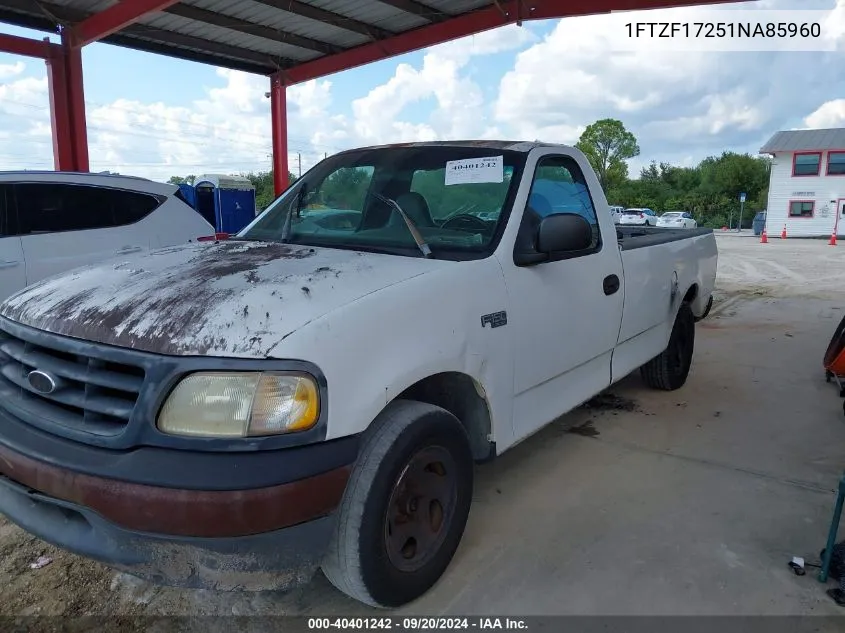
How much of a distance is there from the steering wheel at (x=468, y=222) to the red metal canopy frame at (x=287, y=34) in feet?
24.4

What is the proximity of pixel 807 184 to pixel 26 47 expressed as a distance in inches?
1575

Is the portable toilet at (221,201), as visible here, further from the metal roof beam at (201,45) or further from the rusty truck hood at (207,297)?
the rusty truck hood at (207,297)

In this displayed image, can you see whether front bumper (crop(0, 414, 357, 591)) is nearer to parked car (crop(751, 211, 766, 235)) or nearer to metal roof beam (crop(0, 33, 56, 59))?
metal roof beam (crop(0, 33, 56, 59))

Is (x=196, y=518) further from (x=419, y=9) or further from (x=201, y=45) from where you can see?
(x=201, y=45)

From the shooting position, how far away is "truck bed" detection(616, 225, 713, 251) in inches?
164

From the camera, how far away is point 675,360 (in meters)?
5.16

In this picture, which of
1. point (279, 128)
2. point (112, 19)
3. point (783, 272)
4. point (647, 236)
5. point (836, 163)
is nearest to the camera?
point (647, 236)

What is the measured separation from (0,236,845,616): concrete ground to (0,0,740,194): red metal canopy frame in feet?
21.7

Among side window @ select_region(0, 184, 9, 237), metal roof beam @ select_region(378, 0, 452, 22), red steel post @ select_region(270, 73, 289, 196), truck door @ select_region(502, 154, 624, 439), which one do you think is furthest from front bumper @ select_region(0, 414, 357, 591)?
red steel post @ select_region(270, 73, 289, 196)

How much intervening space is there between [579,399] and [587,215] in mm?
1098

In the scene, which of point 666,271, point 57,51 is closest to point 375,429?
point 666,271

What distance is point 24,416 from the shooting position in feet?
7.03

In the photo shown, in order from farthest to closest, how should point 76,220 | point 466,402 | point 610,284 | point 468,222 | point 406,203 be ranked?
point 76,220 → point 610,284 → point 406,203 → point 468,222 → point 466,402

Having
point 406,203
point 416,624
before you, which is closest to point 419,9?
point 406,203
